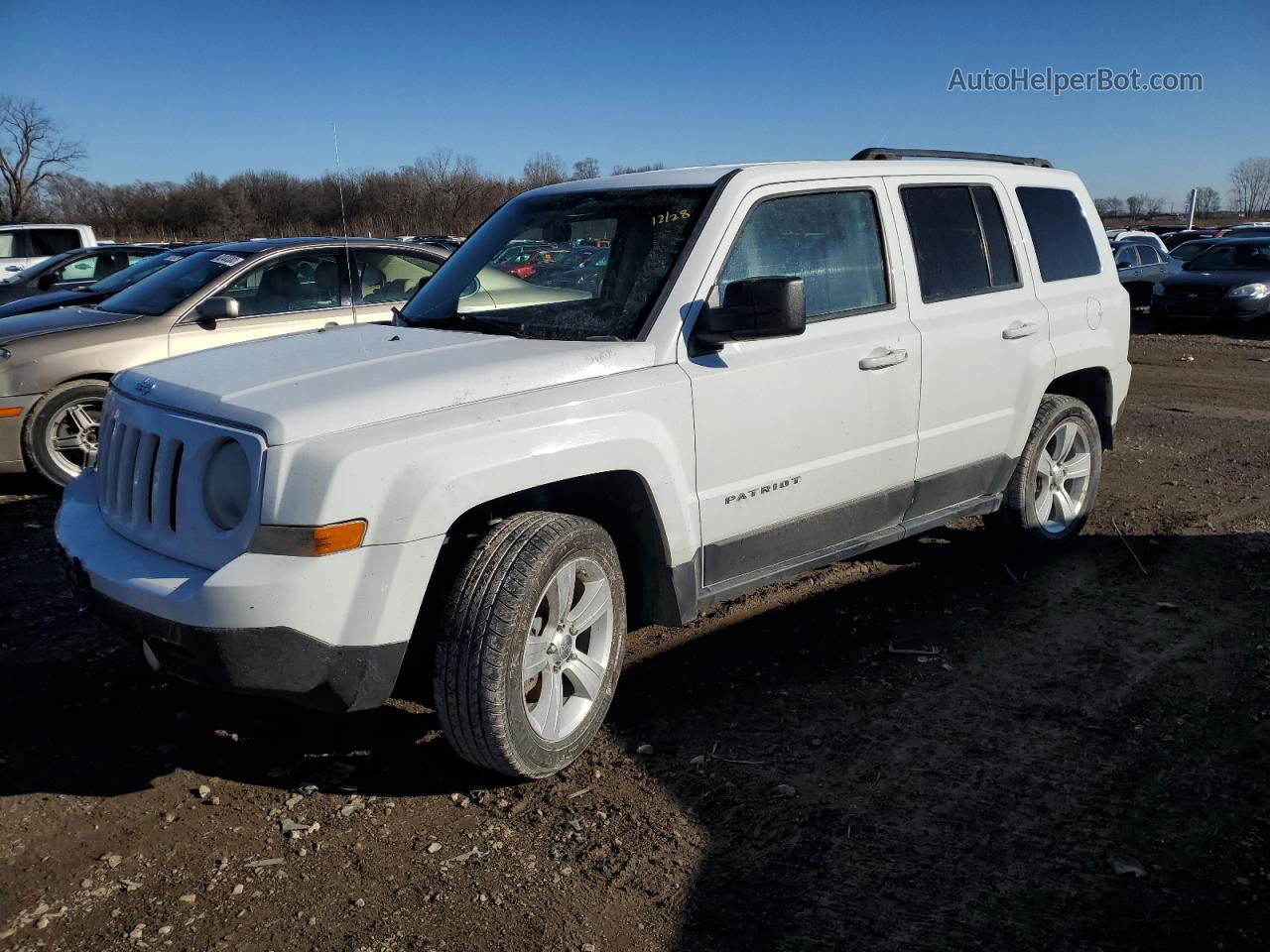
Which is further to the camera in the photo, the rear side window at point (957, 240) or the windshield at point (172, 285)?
the windshield at point (172, 285)

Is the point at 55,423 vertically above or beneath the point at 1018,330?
beneath

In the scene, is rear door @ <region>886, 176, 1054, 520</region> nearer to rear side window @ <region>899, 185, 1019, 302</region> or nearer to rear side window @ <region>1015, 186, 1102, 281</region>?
rear side window @ <region>899, 185, 1019, 302</region>

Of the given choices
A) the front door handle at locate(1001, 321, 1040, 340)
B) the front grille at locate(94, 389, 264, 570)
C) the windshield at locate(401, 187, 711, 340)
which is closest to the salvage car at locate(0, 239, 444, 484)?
the windshield at locate(401, 187, 711, 340)

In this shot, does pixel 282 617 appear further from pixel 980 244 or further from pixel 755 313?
pixel 980 244

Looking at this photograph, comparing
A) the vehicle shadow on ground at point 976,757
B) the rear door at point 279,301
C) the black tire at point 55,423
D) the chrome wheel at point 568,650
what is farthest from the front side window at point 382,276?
the chrome wheel at point 568,650

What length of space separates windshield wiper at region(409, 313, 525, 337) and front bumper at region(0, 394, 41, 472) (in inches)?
159

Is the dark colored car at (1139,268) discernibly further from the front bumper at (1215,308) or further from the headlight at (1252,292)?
the headlight at (1252,292)

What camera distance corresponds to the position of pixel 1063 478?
18.9 feet

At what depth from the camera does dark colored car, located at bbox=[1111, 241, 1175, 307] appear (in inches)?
762

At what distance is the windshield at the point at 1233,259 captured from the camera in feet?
57.8

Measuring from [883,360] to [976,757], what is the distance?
5.23 ft

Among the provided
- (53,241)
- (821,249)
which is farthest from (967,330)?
(53,241)

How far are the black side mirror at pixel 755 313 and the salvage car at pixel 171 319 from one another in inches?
174

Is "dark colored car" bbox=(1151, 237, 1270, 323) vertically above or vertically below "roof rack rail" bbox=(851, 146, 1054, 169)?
below
